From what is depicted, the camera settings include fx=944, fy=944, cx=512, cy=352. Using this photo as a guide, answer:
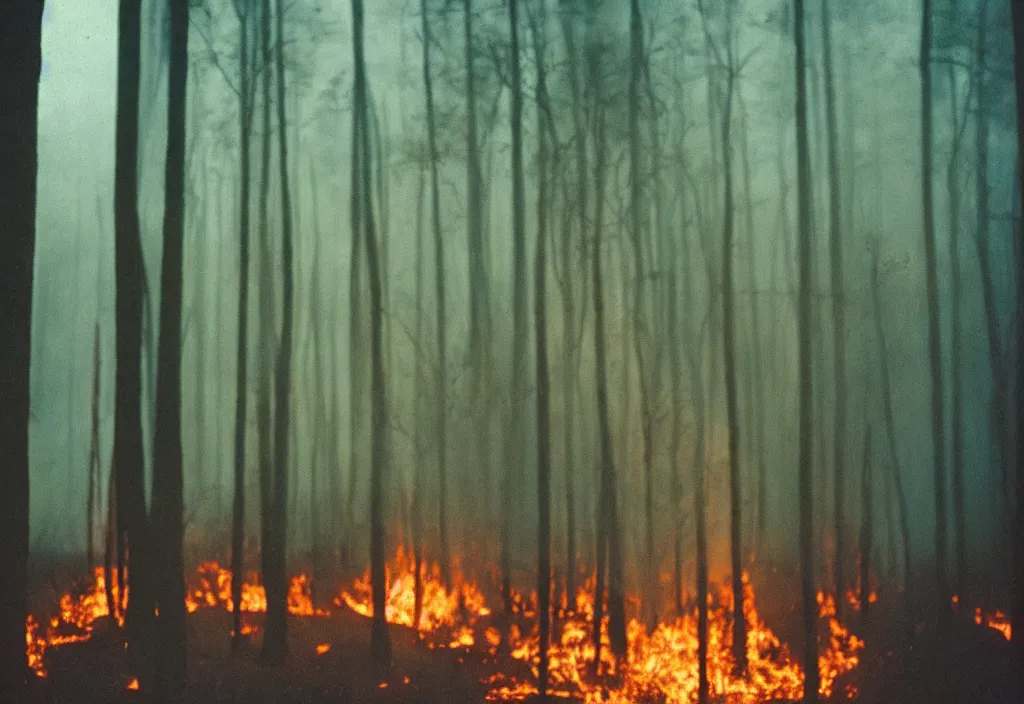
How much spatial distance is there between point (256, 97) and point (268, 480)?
74.2 inches

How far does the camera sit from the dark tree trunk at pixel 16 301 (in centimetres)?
433

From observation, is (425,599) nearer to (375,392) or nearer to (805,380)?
(375,392)

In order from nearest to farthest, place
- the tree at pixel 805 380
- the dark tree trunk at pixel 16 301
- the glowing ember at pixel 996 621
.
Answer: the dark tree trunk at pixel 16 301 < the tree at pixel 805 380 < the glowing ember at pixel 996 621

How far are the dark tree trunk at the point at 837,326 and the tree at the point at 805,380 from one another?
11 cm

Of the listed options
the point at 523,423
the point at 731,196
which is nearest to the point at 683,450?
the point at 523,423

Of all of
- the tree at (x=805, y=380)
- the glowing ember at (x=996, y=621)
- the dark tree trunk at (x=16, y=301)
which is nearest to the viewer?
the dark tree trunk at (x=16, y=301)

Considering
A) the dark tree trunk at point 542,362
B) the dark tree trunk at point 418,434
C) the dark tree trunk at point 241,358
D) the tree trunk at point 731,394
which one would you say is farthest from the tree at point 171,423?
the tree trunk at point 731,394

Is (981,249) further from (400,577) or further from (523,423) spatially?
(400,577)

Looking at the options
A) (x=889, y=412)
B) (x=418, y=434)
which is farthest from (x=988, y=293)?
(x=418, y=434)

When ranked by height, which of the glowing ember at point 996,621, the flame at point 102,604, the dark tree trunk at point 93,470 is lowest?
the glowing ember at point 996,621

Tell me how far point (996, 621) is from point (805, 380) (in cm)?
148

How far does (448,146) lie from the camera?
15.2ft

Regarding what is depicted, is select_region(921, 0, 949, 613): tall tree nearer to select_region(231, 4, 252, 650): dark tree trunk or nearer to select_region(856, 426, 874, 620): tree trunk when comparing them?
select_region(856, 426, 874, 620): tree trunk

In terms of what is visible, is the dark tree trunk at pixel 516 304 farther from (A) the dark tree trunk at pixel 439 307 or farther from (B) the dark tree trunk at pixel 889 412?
(B) the dark tree trunk at pixel 889 412
